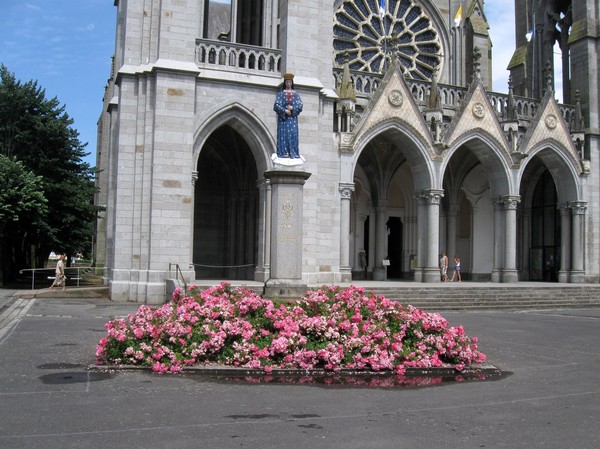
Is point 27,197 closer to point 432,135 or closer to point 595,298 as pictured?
point 432,135

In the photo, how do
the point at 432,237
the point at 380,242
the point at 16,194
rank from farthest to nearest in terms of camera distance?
the point at 380,242, the point at 432,237, the point at 16,194

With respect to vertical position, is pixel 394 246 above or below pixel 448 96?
below

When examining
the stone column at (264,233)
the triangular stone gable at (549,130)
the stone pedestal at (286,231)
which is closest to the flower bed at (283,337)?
the stone pedestal at (286,231)

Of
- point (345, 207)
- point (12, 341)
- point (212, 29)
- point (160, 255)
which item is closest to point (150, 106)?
point (160, 255)

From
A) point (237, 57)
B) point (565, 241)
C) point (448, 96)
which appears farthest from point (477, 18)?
point (237, 57)

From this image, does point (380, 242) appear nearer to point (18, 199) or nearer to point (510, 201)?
point (510, 201)

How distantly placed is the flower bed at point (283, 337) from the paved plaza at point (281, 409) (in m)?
0.51

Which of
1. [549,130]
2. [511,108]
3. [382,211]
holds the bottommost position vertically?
[382,211]

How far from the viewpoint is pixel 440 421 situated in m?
6.04

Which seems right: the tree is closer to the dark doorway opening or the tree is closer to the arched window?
the arched window

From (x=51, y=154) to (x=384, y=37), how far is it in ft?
50.3

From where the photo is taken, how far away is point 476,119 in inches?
993

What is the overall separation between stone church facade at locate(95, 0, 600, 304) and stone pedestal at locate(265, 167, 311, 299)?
28 millimetres

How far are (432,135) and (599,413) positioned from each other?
18.9 metres
